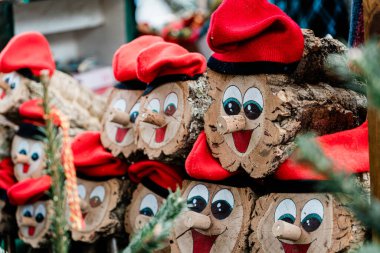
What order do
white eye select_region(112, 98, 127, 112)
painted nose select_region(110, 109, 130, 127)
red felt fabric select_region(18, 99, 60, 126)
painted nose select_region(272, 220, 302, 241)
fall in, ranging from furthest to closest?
1. red felt fabric select_region(18, 99, 60, 126)
2. white eye select_region(112, 98, 127, 112)
3. painted nose select_region(110, 109, 130, 127)
4. painted nose select_region(272, 220, 302, 241)

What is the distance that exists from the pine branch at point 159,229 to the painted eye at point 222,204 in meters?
0.91

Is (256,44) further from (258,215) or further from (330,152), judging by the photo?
(258,215)

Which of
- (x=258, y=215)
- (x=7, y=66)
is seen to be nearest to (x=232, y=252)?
(x=258, y=215)

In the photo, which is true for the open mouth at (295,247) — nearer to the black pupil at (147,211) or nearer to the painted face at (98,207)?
the black pupil at (147,211)

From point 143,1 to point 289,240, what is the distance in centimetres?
326

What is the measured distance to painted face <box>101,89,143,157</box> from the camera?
1945 mm

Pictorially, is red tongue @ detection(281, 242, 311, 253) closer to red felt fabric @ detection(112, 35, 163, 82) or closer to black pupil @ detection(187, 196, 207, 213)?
black pupil @ detection(187, 196, 207, 213)

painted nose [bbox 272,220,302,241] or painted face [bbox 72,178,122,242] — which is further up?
painted nose [bbox 272,220,302,241]

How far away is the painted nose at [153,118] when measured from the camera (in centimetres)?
174

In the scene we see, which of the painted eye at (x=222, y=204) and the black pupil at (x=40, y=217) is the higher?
the painted eye at (x=222, y=204)

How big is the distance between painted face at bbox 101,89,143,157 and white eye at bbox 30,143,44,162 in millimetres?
278

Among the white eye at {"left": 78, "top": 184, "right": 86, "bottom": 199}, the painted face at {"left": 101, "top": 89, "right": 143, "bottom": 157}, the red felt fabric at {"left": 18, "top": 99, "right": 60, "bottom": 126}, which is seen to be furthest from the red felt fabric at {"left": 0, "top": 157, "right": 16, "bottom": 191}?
the painted face at {"left": 101, "top": 89, "right": 143, "bottom": 157}

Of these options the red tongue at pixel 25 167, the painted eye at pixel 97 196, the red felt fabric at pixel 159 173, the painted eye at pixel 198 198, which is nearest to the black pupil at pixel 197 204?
the painted eye at pixel 198 198

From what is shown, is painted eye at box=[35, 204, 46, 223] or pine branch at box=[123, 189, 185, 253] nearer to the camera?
pine branch at box=[123, 189, 185, 253]
